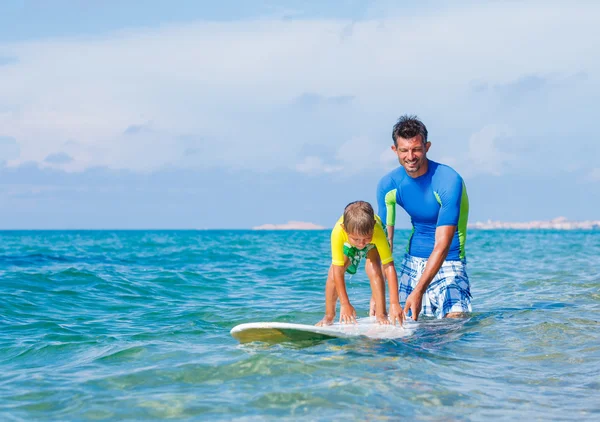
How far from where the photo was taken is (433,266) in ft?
21.7

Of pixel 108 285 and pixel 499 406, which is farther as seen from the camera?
pixel 108 285

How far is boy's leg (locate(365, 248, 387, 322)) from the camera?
668cm

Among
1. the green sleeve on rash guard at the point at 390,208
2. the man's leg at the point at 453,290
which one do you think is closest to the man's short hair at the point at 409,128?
the green sleeve on rash guard at the point at 390,208

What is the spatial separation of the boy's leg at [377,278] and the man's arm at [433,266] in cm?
26

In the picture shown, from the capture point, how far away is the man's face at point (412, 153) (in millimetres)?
6691

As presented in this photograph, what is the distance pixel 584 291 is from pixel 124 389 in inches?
364

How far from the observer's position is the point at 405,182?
281 inches

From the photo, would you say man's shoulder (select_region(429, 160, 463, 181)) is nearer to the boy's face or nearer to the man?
the man

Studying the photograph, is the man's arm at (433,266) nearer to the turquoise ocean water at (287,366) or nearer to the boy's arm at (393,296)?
the boy's arm at (393,296)

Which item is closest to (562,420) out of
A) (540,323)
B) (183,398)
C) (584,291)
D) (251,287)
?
(183,398)

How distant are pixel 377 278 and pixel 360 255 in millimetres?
334

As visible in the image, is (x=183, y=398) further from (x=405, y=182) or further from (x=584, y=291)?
(x=584, y=291)

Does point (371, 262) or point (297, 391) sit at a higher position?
point (371, 262)

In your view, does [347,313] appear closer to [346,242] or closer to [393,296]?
[393,296]
